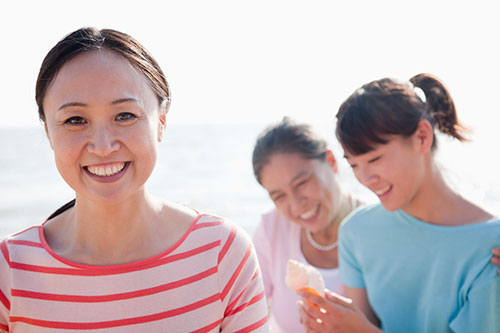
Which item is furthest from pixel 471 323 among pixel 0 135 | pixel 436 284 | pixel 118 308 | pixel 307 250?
pixel 0 135

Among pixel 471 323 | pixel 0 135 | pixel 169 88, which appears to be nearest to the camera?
pixel 169 88

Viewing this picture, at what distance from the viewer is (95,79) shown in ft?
6.10

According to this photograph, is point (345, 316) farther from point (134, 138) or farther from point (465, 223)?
point (134, 138)

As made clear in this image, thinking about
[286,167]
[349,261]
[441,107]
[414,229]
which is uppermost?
[441,107]

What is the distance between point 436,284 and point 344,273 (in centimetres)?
59

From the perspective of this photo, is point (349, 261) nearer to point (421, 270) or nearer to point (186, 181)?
point (421, 270)

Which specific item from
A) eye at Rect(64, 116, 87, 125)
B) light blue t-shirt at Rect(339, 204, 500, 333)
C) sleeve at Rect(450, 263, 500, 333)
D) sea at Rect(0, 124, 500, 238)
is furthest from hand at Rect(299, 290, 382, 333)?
sea at Rect(0, 124, 500, 238)

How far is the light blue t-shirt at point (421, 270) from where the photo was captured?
2.48m

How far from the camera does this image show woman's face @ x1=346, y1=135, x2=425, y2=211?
2.65 meters

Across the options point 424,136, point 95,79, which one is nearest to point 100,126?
point 95,79

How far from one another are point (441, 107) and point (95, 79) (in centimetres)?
185

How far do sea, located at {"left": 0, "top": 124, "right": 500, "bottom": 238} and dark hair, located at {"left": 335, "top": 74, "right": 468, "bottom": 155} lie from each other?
3.33 meters

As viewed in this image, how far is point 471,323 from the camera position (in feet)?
8.11

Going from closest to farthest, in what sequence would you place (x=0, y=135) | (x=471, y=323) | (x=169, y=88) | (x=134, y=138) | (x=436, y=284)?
(x=134, y=138) < (x=169, y=88) < (x=471, y=323) < (x=436, y=284) < (x=0, y=135)
